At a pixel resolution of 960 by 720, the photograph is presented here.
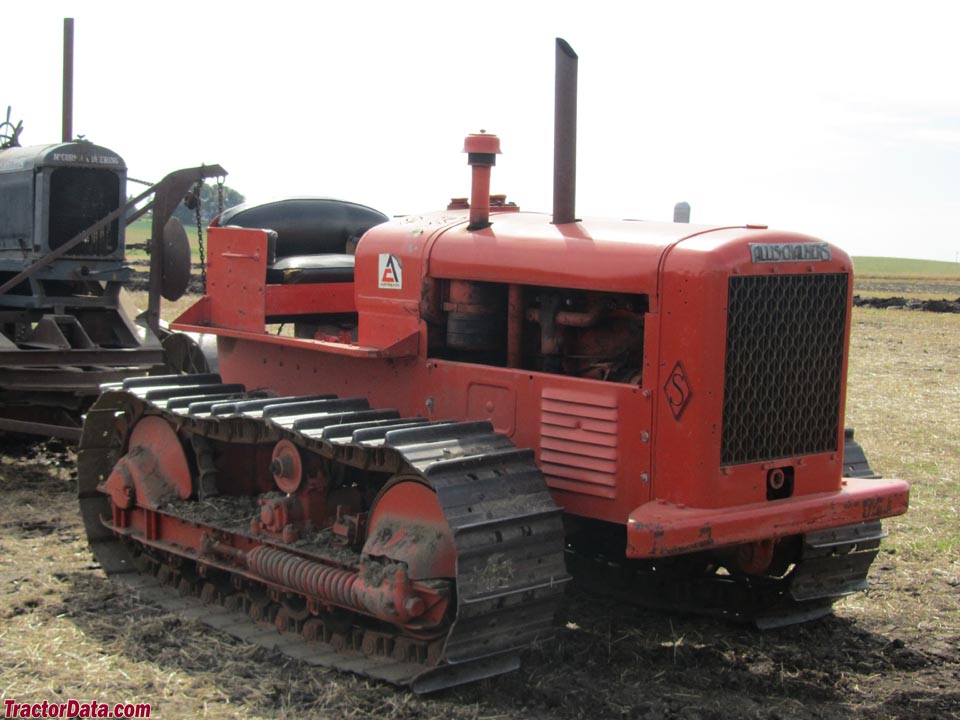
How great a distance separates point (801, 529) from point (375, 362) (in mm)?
2526

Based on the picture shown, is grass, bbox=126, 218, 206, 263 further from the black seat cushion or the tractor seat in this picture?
the tractor seat

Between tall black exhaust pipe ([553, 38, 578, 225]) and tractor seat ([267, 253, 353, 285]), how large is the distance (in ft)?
6.76

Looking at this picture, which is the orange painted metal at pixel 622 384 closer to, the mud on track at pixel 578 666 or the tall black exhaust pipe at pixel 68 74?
the mud on track at pixel 578 666

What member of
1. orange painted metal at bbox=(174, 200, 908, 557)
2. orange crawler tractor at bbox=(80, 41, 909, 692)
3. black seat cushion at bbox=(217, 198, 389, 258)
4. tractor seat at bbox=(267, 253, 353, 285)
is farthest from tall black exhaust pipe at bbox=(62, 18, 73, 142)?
orange painted metal at bbox=(174, 200, 908, 557)

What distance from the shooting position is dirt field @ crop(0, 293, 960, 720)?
5.80m

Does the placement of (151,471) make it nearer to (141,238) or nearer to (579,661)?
(579,661)

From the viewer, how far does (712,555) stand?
7.01 meters

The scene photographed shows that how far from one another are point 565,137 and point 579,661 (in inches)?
102

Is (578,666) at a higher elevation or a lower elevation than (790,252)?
lower

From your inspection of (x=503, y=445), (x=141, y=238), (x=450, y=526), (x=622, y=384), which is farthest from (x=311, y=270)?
(x=141, y=238)

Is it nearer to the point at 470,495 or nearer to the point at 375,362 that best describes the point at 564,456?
the point at 470,495

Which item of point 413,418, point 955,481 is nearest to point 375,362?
point 413,418

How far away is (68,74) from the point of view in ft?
47.6

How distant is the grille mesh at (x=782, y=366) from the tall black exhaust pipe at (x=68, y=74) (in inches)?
409
